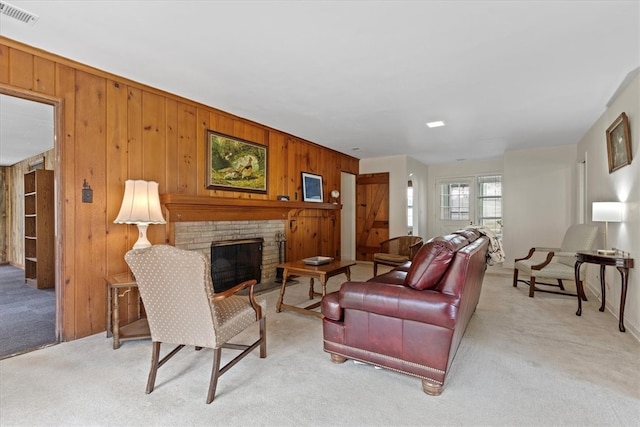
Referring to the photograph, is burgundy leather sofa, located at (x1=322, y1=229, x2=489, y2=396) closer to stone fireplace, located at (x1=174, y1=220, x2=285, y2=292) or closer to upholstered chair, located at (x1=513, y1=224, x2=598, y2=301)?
stone fireplace, located at (x1=174, y1=220, x2=285, y2=292)

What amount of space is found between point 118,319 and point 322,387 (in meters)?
1.75

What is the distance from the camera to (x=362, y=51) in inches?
97.3

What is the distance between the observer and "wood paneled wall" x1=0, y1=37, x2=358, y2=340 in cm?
262

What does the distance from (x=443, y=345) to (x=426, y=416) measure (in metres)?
0.40

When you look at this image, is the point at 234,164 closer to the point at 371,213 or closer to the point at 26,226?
the point at 371,213

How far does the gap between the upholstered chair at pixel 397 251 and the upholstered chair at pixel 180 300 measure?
3.21 metres

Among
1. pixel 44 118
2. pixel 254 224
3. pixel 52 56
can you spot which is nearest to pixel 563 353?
pixel 254 224

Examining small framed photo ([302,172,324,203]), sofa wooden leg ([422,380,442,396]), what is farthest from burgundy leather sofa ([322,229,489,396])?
small framed photo ([302,172,324,203])

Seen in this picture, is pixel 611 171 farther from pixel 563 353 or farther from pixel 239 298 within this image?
pixel 239 298

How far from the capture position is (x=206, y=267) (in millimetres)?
1826

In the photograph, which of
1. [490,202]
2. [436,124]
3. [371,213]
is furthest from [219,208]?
[490,202]

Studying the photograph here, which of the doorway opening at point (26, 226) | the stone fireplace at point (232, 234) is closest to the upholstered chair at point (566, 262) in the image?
the stone fireplace at point (232, 234)

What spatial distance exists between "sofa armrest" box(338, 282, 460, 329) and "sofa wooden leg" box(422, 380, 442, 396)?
37 cm

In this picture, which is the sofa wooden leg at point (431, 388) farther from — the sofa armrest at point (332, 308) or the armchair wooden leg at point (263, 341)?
the armchair wooden leg at point (263, 341)
